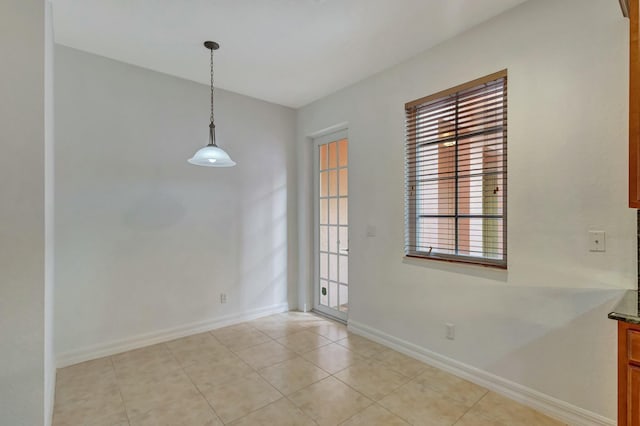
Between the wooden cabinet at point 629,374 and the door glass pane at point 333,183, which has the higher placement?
the door glass pane at point 333,183

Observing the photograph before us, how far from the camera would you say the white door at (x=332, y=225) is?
3.74 m

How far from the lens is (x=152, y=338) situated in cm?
310

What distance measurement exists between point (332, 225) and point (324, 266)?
0.58m

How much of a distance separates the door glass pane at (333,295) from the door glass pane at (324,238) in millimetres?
472

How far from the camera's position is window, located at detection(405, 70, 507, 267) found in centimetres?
230

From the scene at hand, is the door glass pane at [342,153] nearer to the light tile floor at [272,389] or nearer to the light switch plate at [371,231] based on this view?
the light switch plate at [371,231]

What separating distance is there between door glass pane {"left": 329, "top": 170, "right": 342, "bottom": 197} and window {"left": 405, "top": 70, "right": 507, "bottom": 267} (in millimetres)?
1146

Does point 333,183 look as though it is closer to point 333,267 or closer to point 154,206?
point 333,267

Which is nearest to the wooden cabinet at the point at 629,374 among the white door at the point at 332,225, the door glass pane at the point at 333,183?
the white door at the point at 332,225

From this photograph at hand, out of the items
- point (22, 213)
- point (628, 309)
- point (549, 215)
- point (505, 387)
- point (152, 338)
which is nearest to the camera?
point (628, 309)

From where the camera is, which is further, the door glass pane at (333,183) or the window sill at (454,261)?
the door glass pane at (333,183)

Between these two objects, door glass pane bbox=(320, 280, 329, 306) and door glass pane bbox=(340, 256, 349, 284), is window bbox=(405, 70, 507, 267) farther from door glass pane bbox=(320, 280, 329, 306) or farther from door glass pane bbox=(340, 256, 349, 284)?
door glass pane bbox=(320, 280, 329, 306)

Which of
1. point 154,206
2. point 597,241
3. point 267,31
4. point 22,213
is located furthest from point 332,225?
point 22,213

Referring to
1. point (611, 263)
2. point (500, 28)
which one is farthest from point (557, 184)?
point (500, 28)
